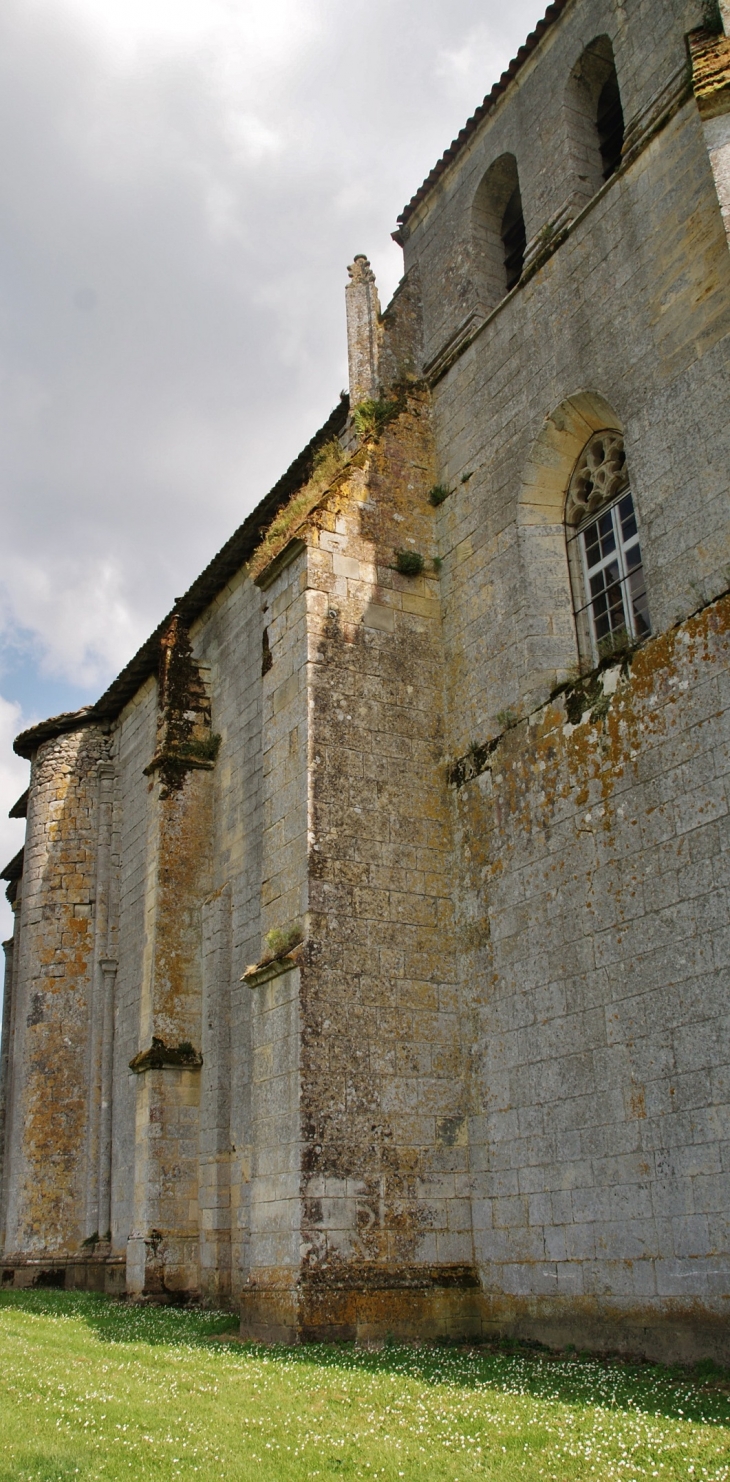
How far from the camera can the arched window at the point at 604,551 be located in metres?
8.85

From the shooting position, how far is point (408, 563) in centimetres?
1055

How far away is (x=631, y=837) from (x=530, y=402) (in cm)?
409

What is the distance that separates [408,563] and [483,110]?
4.78 m

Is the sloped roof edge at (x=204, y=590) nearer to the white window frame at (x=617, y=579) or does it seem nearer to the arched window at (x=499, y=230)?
the arched window at (x=499, y=230)

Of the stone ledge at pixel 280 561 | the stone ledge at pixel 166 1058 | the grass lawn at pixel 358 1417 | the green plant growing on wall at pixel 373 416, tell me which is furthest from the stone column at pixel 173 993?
the green plant growing on wall at pixel 373 416

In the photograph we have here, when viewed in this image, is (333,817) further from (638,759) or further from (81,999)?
(81,999)

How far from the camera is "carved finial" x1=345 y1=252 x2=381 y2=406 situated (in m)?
11.5

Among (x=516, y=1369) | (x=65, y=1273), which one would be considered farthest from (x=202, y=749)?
(x=516, y=1369)

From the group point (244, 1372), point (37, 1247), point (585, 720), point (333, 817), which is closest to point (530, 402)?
point (585, 720)

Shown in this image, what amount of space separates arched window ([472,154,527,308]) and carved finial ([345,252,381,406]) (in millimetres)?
1132

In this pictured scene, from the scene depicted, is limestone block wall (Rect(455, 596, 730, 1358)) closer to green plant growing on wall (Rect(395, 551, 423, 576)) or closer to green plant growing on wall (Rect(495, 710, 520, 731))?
green plant growing on wall (Rect(495, 710, 520, 731))

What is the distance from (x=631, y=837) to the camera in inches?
300

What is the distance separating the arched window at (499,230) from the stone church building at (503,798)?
0.13 feet

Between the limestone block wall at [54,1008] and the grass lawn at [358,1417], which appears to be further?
the limestone block wall at [54,1008]
